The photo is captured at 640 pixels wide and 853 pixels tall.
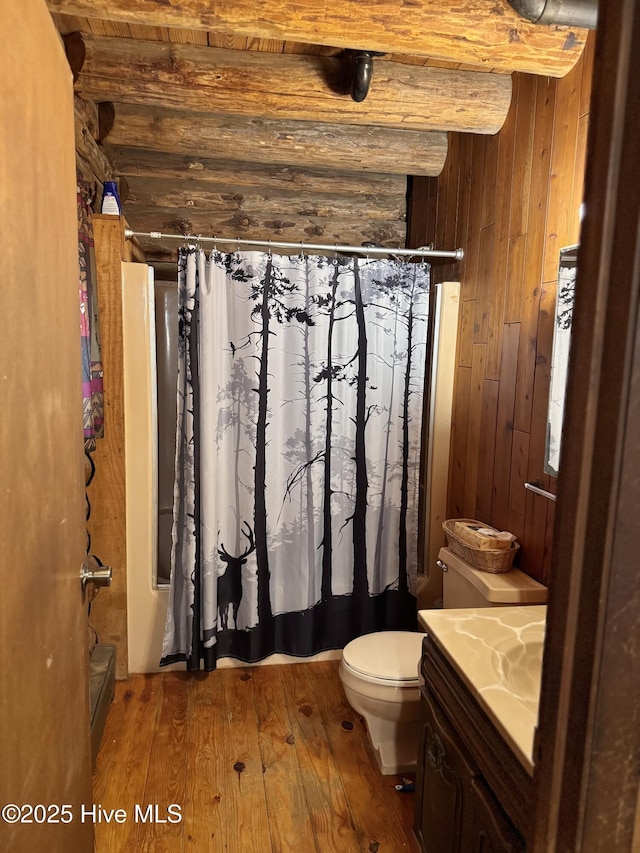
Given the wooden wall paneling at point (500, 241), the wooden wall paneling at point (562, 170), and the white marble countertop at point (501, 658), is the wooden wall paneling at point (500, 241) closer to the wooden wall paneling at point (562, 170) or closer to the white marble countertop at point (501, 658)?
the wooden wall paneling at point (562, 170)

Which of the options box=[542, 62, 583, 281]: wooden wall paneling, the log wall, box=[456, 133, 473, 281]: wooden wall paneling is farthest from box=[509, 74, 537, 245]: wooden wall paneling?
box=[456, 133, 473, 281]: wooden wall paneling

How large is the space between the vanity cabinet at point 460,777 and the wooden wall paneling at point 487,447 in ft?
2.81

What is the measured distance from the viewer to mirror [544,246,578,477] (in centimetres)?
170

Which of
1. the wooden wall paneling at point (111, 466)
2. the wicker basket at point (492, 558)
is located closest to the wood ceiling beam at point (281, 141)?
the wooden wall paneling at point (111, 466)

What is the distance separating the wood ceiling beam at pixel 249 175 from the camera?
2727 mm

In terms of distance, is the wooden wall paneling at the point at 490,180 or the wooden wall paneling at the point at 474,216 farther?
the wooden wall paneling at the point at 474,216

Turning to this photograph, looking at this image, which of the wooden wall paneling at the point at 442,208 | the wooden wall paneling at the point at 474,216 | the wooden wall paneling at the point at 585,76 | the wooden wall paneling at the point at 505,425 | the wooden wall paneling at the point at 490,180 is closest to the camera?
the wooden wall paneling at the point at 585,76

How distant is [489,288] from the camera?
2.22 m

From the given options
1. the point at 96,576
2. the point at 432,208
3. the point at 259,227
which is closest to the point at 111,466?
the point at 96,576

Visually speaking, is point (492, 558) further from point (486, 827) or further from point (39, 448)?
point (39, 448)

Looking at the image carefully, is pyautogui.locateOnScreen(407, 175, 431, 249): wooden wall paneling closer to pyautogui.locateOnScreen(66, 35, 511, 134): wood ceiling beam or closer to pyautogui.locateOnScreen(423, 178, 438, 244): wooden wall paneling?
pyautogui.locateOnScreen(423, 178, 438, 244): wooden wall paneling

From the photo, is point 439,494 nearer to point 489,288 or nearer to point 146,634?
point 489,288

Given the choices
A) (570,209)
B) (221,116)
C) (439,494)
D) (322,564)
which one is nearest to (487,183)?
(570,209)

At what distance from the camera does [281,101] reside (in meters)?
2.10
